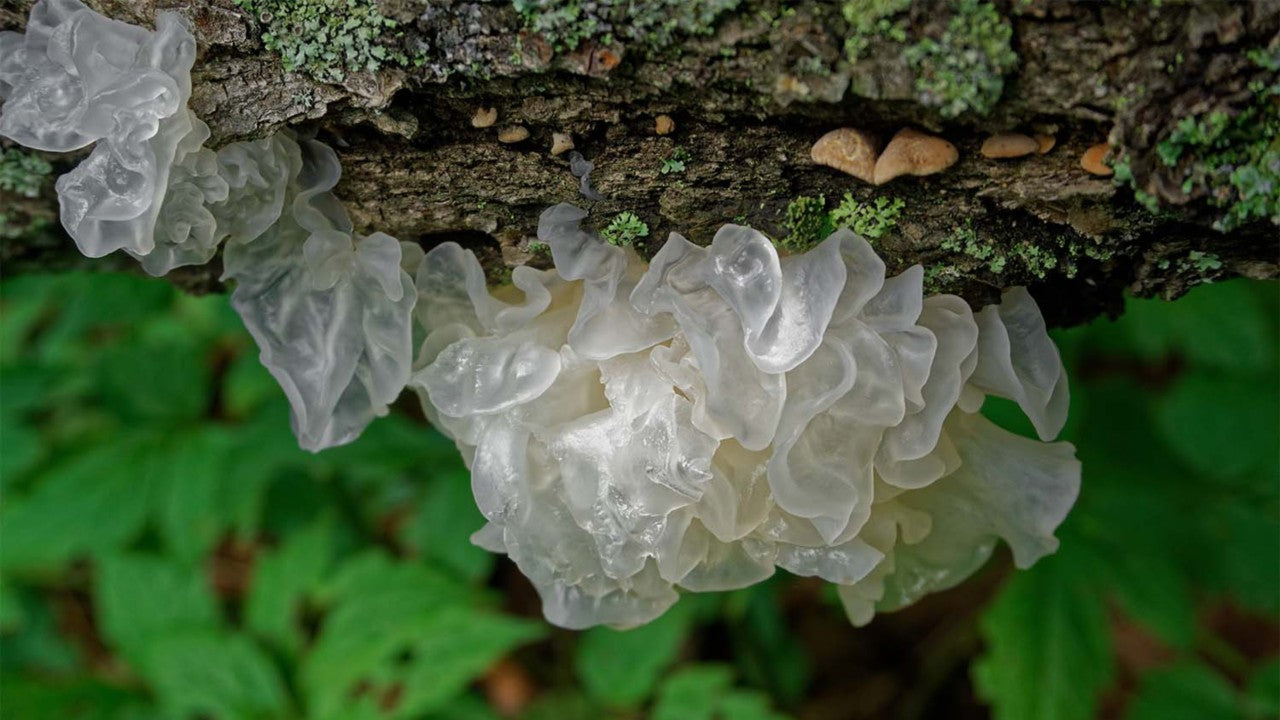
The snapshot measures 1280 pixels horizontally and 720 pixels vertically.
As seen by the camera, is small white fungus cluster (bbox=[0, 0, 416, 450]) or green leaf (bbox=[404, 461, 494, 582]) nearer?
small white fungus cluster (bbox=[0, 0, 416, 450])

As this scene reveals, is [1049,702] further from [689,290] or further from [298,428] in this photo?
[298,428]

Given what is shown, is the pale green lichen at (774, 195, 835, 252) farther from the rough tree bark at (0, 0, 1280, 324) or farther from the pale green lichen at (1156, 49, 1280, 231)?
the pale green lichen at (1156, 49, 1280, 231)

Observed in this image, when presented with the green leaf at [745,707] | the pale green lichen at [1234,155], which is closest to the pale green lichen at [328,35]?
the pale green lichen at [1234,155]

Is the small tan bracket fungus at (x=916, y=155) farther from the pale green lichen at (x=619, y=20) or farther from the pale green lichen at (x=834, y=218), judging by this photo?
the pale green lichen at (x=619, y=20)

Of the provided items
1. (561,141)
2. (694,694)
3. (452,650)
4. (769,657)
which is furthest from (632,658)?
(561,141)

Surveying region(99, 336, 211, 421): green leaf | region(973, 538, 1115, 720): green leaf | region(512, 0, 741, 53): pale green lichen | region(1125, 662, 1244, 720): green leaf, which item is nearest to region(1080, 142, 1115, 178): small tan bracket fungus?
region(512, 0, 741, 53): pale green lichen
